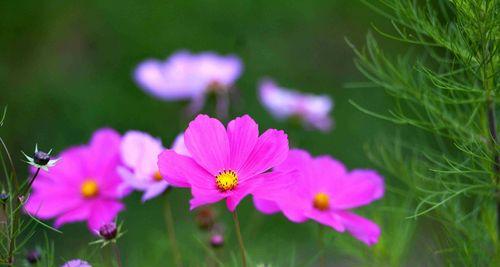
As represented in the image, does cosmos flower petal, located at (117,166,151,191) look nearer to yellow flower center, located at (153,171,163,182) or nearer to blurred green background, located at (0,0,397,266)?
yellow flower center, located at (153,171,163,182)

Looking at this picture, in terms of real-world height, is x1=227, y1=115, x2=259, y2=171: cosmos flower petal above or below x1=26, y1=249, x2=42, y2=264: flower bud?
above

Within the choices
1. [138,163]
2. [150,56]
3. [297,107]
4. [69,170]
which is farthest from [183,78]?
[150,56]

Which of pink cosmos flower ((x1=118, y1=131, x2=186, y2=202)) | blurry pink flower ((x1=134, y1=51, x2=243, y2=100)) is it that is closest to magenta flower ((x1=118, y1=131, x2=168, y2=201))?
pink cosmos flower ((x1=118, y1=131, x2=186, y2=202))

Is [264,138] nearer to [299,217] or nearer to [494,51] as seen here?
[299,217]

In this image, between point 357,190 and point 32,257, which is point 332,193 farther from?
point 32,257

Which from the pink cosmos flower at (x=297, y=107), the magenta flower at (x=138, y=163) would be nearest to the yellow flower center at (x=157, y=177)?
the magenta flower at (x=138, y=163)
